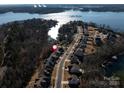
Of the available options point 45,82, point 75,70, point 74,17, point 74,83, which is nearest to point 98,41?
point 74,17

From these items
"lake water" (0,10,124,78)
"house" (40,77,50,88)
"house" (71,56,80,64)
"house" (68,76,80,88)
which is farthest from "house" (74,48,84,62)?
"house" (40,77,50,88)

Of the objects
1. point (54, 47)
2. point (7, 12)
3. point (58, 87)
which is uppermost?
point (7, 12)

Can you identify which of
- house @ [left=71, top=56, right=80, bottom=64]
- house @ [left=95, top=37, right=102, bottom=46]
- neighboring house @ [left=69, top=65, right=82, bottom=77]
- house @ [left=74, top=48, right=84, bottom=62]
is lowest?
neighboring house @ [left=69, top=65, right=82, bottom=77]

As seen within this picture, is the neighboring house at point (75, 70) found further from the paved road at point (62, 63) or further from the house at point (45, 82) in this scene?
the house at point (45, 82)

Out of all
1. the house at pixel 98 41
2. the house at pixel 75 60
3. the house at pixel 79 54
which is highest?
the house at pixel 98 41

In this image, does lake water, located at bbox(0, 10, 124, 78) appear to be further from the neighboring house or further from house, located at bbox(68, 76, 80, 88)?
house, located at bbox(68, 76, 80, 88)

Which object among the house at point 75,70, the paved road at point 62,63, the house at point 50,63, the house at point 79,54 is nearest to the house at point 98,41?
the house at point 79,54

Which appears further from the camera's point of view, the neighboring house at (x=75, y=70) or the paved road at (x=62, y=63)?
the neighboring house at (x=75, y=70)

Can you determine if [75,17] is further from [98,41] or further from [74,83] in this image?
[74,83]

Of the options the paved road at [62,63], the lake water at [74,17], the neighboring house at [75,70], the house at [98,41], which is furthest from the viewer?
the house at [98,41]
